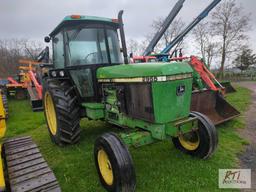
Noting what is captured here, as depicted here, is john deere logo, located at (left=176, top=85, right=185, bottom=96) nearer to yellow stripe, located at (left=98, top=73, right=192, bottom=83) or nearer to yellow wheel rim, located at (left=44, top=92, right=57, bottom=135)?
yellow stripe, located at (left=98, top=73, right=192, bottom=83)

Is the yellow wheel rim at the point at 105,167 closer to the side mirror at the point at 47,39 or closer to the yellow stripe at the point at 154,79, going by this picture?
the yellow stripe at the point at 154,79

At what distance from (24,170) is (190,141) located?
100 inches

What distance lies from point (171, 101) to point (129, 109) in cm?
68

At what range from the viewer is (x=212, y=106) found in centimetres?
534

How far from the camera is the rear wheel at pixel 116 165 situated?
2383 millimetres

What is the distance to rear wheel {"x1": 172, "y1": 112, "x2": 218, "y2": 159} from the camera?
10.5 ft

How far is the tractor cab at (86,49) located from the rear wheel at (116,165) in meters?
1.40

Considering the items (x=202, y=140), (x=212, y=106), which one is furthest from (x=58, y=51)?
(x=212, y=106)

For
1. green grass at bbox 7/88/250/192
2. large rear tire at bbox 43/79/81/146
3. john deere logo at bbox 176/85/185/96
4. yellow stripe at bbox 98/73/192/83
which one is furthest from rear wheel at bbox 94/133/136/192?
large rear tire at bbox 43/79/81/146

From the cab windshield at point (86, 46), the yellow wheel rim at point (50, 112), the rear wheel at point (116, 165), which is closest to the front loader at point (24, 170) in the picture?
the rear wheel at point (116, 165)

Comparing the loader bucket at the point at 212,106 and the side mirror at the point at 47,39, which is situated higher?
the side mirror at the point at 47,39

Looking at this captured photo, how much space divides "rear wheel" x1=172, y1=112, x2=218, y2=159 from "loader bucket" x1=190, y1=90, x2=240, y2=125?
166 cm

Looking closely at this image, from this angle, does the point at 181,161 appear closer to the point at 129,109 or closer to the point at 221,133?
the point at 129,109

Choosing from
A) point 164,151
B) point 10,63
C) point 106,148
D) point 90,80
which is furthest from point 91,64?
point 10,63
